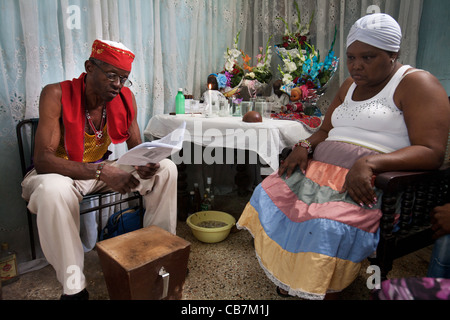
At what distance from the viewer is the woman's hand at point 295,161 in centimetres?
132

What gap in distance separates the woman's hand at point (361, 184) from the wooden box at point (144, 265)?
687mm

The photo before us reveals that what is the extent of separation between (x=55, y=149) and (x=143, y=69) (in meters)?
1.01

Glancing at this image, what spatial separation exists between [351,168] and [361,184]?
9 cm

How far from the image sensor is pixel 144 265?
98 centimetres

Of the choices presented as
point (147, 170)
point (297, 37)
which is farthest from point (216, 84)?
point (147, 170)

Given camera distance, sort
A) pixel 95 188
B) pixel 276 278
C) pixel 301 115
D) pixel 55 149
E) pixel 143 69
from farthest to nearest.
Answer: pixel 143 69 < pixel 301 115 < pixel 95 188 < pixel 55 149 < pixel 276 278

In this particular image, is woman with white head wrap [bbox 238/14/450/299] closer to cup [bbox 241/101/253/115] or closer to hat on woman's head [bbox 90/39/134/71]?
cup [bbox 241/101/253/115]

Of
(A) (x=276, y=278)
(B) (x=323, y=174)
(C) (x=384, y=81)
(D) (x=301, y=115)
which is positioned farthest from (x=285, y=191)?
(D) (x=301, y=115)

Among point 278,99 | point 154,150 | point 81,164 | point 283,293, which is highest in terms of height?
point 278,99

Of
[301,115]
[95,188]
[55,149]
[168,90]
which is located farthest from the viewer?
[168,90]

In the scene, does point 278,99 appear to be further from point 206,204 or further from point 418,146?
point 418,146

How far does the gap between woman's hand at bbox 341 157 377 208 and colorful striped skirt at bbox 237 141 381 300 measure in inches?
1.2

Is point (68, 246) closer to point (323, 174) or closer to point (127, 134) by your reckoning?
point (127, 134)
